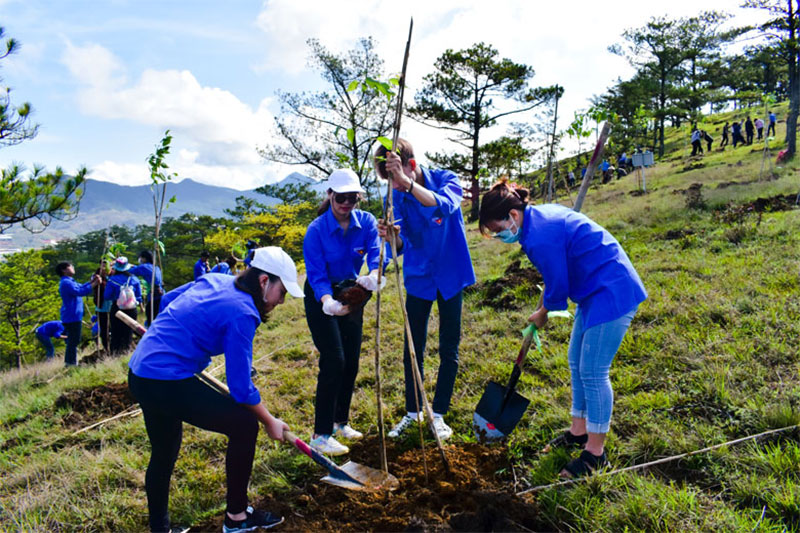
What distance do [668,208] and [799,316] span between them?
7.24 m

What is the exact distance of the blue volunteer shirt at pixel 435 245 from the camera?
3123 millimetres

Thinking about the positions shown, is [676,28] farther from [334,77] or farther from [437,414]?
[437,414]

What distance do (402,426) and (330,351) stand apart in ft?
2.71

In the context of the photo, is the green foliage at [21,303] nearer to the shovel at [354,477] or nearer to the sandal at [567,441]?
the shovel at [354,477]

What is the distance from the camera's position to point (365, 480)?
2.79 metres

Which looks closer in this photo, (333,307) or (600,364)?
(600,364)

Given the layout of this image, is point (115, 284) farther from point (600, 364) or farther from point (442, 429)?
point (600, 364)

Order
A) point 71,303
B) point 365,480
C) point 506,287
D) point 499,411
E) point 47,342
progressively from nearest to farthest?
1. point 365,480
2. point 499,411
3. point 506,287
4. point 71,303
5. point 47,342

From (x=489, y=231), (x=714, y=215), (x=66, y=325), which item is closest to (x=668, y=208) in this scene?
(x=714, y=215)

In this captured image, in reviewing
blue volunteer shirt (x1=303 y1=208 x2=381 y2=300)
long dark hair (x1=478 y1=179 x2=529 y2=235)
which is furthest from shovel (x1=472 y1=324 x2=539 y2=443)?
blue volunteer shirt (x1=303 y1=208 x2=381 y2=300)

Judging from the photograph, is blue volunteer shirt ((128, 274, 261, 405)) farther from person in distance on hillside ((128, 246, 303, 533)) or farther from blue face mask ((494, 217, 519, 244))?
blue face mask ((494, 217, 519, 244))

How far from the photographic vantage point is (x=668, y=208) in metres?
10.4

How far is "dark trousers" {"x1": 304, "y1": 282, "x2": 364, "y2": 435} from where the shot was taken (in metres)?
3.14

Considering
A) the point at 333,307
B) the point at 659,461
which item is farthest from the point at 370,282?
the point at 659,461
